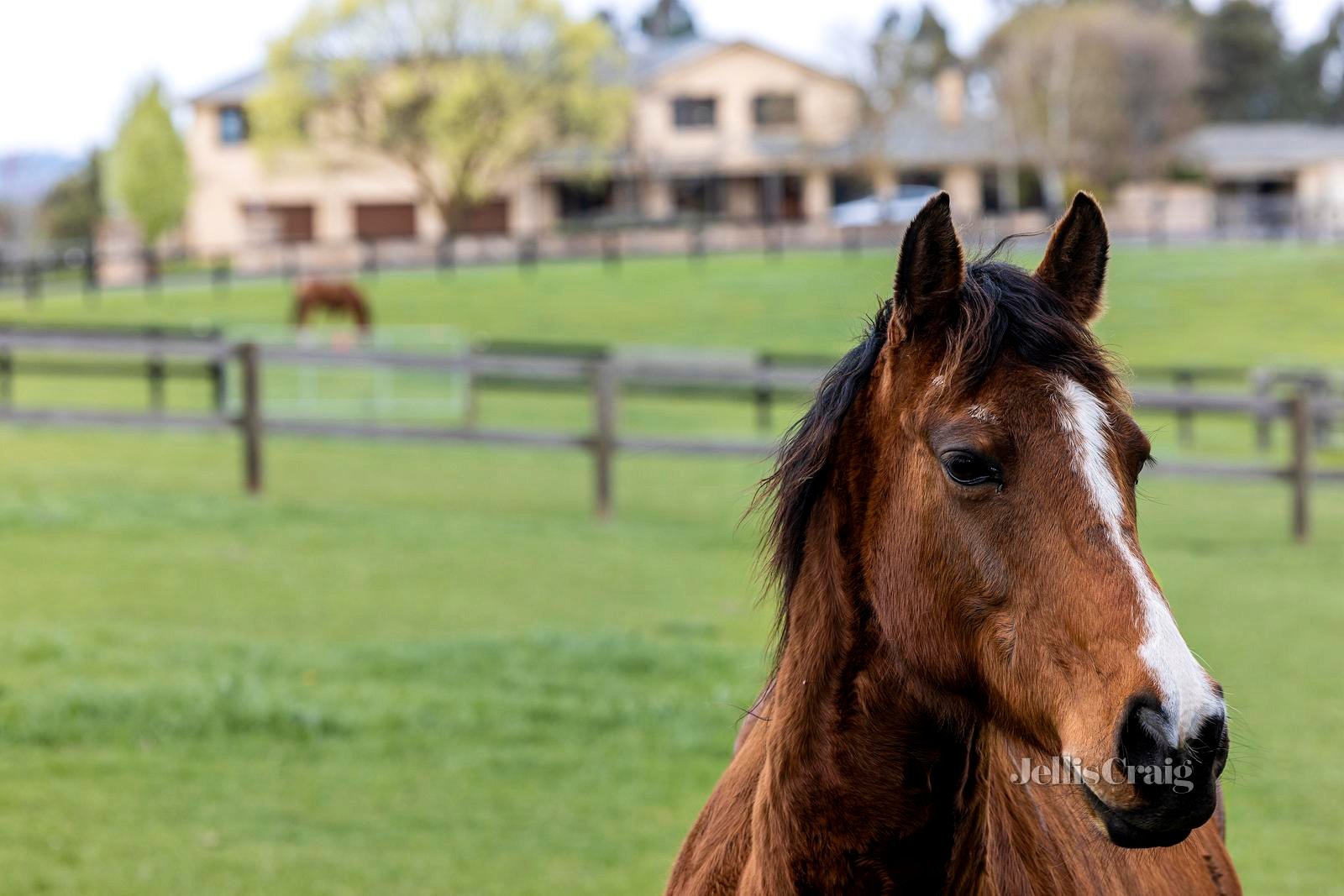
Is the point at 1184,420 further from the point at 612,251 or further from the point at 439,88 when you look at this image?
the point at 439,88

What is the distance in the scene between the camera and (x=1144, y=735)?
1705 mm

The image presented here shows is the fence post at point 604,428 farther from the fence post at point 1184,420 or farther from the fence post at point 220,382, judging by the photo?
the fence post at point 1184,420

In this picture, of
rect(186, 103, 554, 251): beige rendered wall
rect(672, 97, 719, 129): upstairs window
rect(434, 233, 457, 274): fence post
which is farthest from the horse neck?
rect(672, 97, 719, 129): upstairs window

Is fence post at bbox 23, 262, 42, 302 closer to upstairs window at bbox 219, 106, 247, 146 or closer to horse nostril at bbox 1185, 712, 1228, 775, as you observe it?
upstairs window at bbox 219, 106, 247, 146

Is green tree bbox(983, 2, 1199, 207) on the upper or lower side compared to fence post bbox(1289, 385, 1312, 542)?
upper

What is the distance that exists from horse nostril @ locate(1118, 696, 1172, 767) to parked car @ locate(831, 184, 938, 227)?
142 feet

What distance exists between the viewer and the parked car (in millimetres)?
46281

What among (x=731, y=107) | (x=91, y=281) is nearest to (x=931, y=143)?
(x=731, y=107)

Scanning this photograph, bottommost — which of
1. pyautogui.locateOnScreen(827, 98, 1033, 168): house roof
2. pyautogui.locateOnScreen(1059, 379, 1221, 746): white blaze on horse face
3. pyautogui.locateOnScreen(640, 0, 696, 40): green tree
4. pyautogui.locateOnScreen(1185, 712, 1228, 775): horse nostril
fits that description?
pyautogui.locateOnScreen(1185, 712, 1228, 775): horse nostril

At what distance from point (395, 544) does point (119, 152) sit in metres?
44.5

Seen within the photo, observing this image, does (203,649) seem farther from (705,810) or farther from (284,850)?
(705,810)

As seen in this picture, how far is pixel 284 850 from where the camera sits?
15.8 ft

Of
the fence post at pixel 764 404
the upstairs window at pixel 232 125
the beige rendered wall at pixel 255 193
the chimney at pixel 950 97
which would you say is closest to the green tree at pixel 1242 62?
the chimney at pixel 950 97

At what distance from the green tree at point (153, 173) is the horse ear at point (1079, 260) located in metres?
47.4
